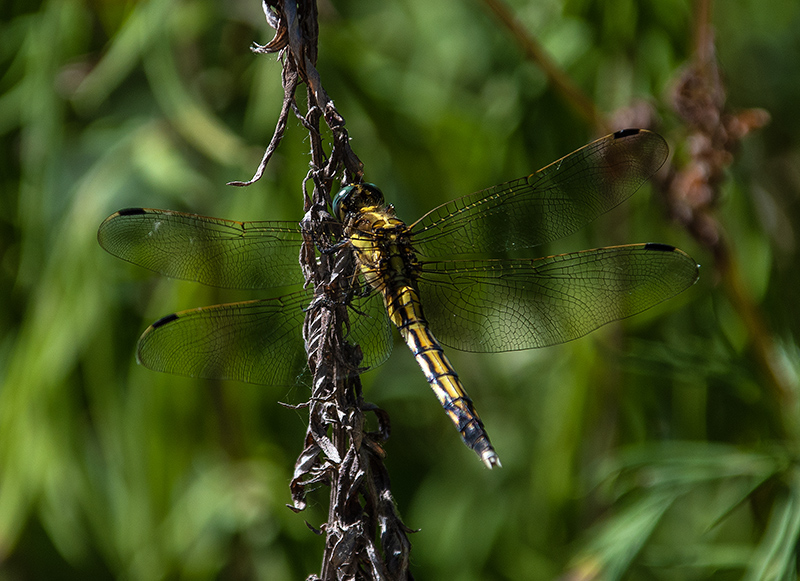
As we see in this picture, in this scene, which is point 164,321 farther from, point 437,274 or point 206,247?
point 437,274

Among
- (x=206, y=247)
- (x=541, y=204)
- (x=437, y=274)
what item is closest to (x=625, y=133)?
(x=541, y=204)

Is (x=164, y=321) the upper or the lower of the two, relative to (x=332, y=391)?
upper

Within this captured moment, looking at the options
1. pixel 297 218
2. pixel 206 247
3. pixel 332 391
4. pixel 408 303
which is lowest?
pixel 332 391

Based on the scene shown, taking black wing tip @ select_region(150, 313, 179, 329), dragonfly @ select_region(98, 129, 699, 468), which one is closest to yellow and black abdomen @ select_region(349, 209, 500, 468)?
dragonfly @ select_region(98, 129, 699, 468)

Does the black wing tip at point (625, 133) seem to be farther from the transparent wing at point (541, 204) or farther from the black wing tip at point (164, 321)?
the black wing tip at point (164, 321)

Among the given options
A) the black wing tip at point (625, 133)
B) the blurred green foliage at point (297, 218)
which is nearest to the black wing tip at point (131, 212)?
the blurred green foliage at point (297, 218)

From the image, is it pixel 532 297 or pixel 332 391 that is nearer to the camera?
pixel 332 391

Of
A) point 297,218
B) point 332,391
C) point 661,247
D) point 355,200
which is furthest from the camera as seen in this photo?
point 297,218
